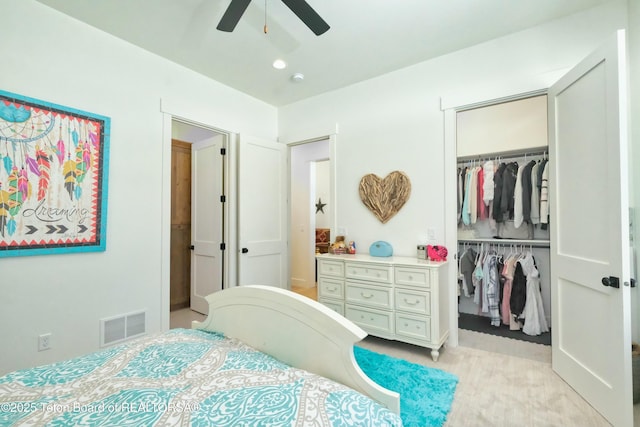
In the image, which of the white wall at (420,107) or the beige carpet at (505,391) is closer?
the beige carpet at (505,391)

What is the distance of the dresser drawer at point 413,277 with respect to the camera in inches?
95.8

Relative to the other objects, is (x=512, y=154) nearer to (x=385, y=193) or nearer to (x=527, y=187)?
(x=527, y=187)

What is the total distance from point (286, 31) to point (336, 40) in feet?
1.42

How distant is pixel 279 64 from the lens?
2867 millimetres

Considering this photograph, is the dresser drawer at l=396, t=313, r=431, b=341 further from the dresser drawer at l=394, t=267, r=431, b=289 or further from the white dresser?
the dresser drawer at l=394, t=267, r=431, b=289

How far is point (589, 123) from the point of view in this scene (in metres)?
1.86

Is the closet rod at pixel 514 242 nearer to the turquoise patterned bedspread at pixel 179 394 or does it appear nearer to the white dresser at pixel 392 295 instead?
the white dresser at pixel 392 295

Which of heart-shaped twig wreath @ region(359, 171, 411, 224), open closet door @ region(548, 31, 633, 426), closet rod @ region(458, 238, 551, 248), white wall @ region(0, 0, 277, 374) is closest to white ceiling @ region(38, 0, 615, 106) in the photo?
white wall @ region(0, 0, 277, 374)

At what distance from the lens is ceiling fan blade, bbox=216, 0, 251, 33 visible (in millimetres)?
1637

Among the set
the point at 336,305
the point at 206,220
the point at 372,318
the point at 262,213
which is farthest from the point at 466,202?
the point at 206,220

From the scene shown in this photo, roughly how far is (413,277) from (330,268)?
834 millimetres

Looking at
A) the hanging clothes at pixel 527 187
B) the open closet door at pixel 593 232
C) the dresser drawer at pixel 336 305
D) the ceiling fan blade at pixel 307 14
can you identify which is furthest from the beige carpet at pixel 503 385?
the ceiling fan blade at pixel 307 14

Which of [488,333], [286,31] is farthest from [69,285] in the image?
[488,333]

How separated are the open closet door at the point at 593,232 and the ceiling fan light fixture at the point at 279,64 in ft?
7.50
